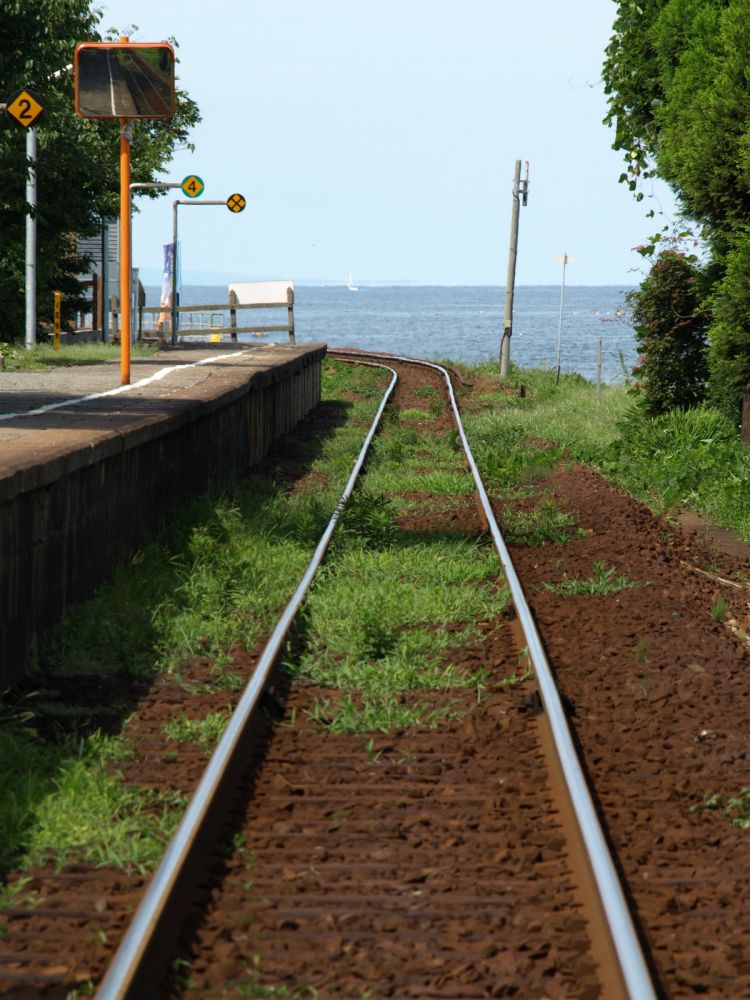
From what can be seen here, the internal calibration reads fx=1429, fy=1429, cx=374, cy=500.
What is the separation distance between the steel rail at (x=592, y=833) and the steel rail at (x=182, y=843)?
1.24m

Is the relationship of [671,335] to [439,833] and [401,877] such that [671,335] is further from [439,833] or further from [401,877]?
[401,877]

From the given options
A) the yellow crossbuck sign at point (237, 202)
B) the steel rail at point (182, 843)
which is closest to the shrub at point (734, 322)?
the steel rail at point (182, 843)

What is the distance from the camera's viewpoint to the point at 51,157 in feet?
103

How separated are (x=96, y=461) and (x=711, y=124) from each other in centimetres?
877

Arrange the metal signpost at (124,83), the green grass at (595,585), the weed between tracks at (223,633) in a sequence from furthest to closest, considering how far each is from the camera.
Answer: the metal signpost at (124,83) < the green grass at (595,585) < the weed between tracks at (223,633)

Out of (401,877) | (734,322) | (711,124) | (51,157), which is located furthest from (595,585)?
(51,157)

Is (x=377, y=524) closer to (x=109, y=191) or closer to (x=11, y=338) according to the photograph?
(x=11, y=338)

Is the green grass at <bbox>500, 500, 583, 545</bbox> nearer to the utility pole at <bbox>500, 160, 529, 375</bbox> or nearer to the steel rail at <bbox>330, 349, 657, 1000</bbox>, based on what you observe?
the steel rail at <bbox>330, 349, 657, 1000</bbox>

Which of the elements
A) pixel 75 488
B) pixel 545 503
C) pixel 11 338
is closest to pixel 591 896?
pixel 75 488

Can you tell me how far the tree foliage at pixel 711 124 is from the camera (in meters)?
14.2

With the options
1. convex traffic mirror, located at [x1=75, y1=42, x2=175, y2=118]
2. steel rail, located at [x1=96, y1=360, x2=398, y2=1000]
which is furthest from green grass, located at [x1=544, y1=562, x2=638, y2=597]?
convex traffic mirror, located at [x1=75, y1=42, x2=175, y2=118]

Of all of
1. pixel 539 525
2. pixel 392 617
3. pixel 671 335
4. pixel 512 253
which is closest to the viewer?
pixel 392 617

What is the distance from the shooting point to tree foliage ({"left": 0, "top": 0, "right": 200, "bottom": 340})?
23.3m

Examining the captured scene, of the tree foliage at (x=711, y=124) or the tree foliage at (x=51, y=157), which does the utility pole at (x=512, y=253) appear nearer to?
the tree foliage at (x=51, y=157)
